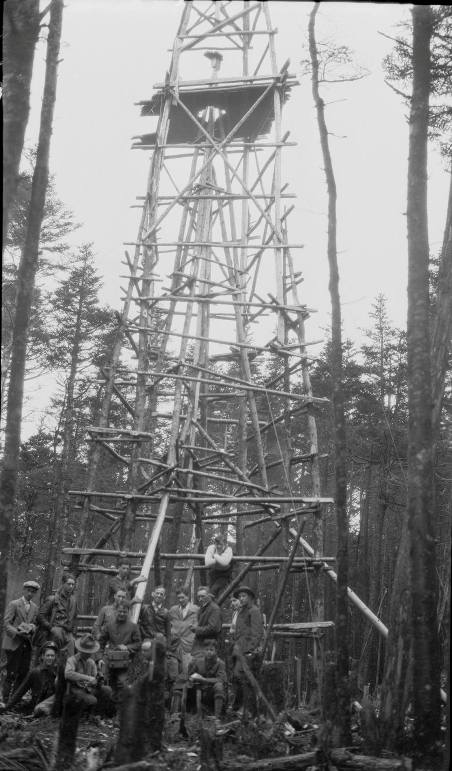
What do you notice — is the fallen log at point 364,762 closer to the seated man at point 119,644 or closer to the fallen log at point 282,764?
the fallen log at point 282,764

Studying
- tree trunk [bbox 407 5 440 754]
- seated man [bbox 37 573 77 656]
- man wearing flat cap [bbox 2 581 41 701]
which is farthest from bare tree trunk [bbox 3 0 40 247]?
man wearing flat cap [bbox 2 581 41 701]

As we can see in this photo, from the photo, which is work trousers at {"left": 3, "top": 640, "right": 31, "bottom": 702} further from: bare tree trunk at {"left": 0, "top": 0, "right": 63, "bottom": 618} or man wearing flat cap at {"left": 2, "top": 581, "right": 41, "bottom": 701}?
bare tree trunk at {"left": 0, "top": 0, "right": 63, "bottom": 618}

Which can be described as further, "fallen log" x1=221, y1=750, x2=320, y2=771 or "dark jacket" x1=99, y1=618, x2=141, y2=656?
"dark jacket" x1=99, y1=618, x2=141, y2=656

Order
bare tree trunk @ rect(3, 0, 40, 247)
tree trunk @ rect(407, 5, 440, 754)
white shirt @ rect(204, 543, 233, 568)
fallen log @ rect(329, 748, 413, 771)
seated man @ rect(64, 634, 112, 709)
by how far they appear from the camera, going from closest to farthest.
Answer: fallen log @ rect(329, 748, 413, 771) < tree trunk @ rect(407, 5, 440, 754) < bare tree trunk @ rect(3, 0, 40, 247) < seated man @ rect(64, 634, 112, 709) < white shirt @ rect(204, 543, 233, 568)

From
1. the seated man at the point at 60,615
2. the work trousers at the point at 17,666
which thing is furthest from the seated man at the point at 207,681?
the work trousers at the point at 17,666

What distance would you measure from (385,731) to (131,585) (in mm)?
4609

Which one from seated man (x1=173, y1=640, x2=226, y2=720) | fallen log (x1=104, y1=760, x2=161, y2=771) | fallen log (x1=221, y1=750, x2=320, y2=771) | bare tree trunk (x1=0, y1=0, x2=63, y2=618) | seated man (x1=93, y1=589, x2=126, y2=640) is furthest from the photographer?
seated man (x1=93, y1=589, x2=126, y2=640)

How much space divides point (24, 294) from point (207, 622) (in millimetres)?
4800

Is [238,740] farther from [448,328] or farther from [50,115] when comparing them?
[50,115]

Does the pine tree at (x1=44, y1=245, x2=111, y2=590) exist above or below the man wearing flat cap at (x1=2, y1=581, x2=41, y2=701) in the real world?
above

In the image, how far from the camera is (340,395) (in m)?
10.8

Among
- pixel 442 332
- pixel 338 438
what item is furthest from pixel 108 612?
pixel 442 332

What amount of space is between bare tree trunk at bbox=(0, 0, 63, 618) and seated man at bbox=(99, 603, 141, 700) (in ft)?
4.69

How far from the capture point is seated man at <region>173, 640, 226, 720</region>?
9734 mm
